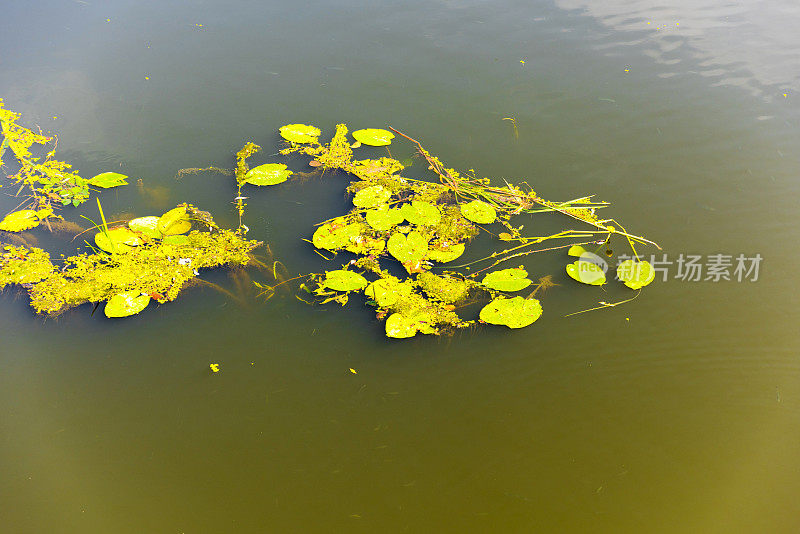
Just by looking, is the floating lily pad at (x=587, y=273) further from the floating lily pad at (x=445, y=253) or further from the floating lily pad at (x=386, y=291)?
the floating lily pad at (x=386, y=291)

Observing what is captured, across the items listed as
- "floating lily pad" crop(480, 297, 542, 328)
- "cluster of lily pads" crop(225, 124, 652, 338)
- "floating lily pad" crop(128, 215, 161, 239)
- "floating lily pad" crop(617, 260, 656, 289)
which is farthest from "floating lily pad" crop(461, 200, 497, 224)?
"floating lily pad" crop(128, 215, 161, 239)

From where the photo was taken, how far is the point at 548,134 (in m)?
2.99

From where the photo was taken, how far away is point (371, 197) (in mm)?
2508

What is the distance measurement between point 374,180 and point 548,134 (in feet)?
3.82

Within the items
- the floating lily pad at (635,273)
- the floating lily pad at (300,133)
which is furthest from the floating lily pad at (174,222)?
the floating lily pad at (635,273)

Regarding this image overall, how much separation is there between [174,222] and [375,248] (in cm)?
103

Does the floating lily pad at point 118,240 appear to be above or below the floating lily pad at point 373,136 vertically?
below

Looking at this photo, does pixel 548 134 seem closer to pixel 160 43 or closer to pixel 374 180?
pixel 374 180

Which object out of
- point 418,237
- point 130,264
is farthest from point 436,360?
point 130,264

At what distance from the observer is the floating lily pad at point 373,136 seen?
289 cm

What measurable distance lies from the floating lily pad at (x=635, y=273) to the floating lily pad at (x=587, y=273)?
3.6 inches

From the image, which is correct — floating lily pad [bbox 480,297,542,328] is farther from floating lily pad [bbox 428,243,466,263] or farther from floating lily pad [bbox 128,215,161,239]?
floating lily pad [bbox 128,215,161,239]

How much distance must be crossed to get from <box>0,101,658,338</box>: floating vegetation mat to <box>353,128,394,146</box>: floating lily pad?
0.53 ft

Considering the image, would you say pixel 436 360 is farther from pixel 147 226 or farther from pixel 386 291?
pixel 147 226
